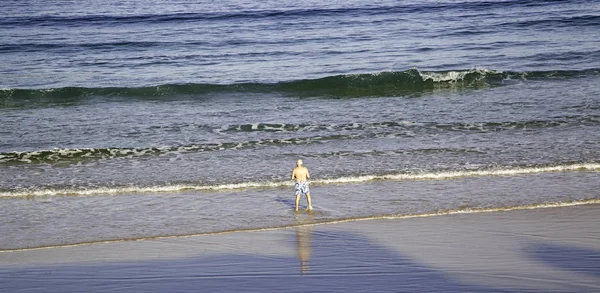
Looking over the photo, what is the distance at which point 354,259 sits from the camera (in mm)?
11398

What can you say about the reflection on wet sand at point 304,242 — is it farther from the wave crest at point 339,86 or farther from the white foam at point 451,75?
the white foam at point 451,75

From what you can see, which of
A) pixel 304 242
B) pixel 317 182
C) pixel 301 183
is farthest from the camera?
pixel 317 182

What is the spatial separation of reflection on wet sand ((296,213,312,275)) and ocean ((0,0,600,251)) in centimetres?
36

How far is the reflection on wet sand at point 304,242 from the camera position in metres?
11.2

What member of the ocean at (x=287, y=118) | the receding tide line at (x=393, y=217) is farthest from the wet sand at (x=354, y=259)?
the ocean at (x=287, y=118)

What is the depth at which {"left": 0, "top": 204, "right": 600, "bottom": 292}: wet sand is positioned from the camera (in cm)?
1035

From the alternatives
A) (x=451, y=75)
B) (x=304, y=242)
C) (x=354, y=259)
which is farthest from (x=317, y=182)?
(x=451, y=75)

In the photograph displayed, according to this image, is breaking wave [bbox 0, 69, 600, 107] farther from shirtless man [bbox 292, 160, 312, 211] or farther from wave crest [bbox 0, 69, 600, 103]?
shirtless man [bbox 292, 160, 312, 211]

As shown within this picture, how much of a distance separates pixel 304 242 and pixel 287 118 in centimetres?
1046

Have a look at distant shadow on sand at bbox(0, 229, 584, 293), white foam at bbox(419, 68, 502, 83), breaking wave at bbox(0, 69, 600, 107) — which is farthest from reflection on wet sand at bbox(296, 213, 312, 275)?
white foam at bbox(419, 68, 502, 83)

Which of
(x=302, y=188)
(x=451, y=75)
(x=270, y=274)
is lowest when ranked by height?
(x=270, y=274)

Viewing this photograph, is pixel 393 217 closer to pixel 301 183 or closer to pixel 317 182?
pixel 301 183

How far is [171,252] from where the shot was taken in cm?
1227

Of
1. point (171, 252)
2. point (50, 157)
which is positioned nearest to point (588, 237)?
point (171, 252)
